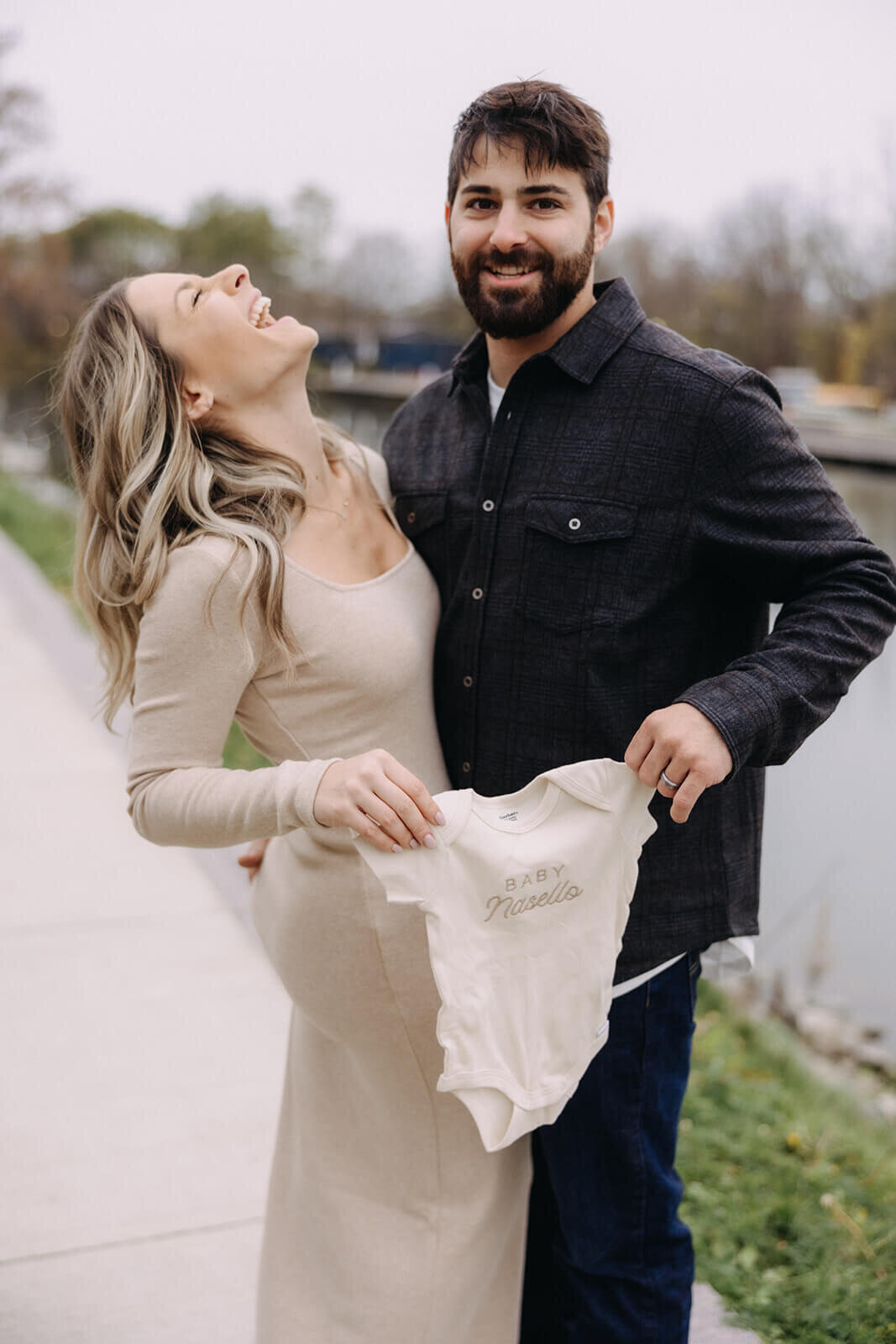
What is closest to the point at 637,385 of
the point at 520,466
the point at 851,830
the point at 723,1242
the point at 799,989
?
the point at 520,466

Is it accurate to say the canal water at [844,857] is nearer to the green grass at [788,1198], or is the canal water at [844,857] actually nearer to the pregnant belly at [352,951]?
the green grass at [788,1198]

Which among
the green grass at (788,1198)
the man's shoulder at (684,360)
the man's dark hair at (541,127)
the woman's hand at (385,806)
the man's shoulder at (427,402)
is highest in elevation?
the man's dark hair at (541,127)

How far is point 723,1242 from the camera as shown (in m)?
2.75

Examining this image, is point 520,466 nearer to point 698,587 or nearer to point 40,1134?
point 698,587

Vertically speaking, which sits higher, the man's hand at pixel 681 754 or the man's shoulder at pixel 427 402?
the man's shoulder at pixel 427 402

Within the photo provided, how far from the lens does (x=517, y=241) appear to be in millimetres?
1924

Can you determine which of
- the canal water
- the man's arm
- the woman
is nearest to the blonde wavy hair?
the woman

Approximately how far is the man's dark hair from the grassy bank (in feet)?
3.77

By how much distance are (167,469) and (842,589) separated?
1.04m

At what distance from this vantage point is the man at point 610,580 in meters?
1.86

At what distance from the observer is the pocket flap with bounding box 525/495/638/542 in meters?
1.90

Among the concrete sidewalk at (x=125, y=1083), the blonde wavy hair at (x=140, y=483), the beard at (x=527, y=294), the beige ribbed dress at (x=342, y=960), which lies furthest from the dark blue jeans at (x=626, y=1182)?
the beard at (x=527, y=294)

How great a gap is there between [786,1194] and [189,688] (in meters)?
2.05

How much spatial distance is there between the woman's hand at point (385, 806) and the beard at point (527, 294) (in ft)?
2.58
